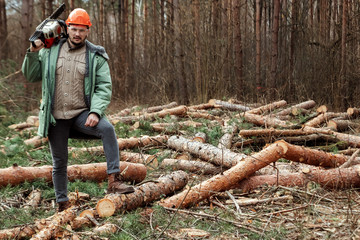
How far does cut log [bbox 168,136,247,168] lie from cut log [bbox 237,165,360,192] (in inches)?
20.7

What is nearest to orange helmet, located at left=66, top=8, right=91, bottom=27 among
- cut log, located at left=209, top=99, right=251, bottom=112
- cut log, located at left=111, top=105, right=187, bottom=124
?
cut log, located at left=111, top=105, right=187, bottom=124

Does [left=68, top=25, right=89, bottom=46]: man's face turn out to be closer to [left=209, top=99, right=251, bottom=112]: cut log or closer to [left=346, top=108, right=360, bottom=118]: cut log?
[left=209, top=99, right=251, bottom=112]: cut log

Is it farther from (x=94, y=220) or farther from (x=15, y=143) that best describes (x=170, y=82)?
(x=94, y=220)

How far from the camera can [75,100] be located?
13.9 feet

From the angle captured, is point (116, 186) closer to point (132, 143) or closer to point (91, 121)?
point (91, 121)

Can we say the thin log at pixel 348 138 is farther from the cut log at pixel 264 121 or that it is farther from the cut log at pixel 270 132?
the cut log at pixel 264 121

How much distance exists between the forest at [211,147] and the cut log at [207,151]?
0.02 meters

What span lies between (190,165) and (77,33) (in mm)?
2929

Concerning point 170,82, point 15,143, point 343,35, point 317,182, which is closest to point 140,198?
point 317,182

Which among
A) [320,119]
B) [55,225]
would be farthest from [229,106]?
[55,225]

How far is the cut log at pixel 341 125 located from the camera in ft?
27.7

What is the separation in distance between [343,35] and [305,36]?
2347 millimetres

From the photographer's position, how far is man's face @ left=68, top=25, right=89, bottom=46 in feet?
13.9

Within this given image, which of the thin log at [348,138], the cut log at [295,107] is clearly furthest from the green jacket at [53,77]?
the cut log at [295,107]
